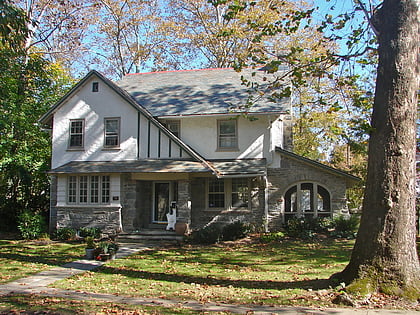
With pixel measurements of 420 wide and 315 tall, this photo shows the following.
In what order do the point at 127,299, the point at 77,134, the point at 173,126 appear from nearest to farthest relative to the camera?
the point at 127,299 < the point at 77,134 < the point at 173,126

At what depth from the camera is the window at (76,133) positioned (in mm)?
18984

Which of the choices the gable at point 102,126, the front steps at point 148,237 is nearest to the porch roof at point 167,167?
the gable at point 102,126

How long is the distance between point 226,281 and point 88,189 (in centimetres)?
1061

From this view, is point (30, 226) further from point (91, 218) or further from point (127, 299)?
point (127, 299)

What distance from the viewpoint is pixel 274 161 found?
735 inches

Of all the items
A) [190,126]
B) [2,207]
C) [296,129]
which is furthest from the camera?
[296,129]

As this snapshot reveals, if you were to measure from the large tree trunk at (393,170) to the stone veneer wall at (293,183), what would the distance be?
34.1ft

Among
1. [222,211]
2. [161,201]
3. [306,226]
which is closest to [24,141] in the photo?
[161,201]

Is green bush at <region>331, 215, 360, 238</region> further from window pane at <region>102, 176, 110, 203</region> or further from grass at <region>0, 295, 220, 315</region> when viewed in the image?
grass at <region>0, 295, 220, 315</region>

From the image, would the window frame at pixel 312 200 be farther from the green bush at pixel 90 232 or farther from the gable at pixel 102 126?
the green bush at pixel 90 232

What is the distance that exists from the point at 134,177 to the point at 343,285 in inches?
466

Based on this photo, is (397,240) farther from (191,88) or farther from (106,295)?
(191,88)

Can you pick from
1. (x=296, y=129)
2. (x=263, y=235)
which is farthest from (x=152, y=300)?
(x=296, y=129)

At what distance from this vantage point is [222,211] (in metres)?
18.4
